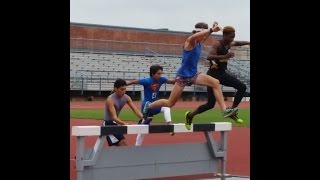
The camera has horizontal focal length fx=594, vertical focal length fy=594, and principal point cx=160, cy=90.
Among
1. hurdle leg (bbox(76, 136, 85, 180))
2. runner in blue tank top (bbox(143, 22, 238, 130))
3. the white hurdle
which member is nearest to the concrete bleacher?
the white hurdle

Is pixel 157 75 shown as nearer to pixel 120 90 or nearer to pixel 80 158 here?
pixel 120 90

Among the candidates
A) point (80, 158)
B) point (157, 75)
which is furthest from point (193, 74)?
point (157, 75)

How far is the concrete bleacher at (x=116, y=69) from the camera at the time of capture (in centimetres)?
4353

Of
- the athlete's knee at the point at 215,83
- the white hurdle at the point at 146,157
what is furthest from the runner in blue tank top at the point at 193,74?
the white hurdle at the point at 146,157

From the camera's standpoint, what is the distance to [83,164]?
8750 mm

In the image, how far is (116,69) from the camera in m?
47.9

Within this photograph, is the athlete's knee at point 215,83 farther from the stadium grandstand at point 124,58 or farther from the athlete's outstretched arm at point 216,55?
the stadium grandstand at point 124,58

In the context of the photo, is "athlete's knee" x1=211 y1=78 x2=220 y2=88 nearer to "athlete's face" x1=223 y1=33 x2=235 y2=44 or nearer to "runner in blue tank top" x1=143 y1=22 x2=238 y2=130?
"runner in blue tank top" x1=143 y1=22 x2=238 y2=130

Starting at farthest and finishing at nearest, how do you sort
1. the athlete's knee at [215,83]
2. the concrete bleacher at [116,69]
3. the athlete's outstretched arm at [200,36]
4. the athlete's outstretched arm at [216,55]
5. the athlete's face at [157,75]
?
the concrete bleacher at [116,69] < the athlete's face at [157,75] < the athlete's knee at [215,83] < the athlete's outstretched arm at [216,55] < the athlete's outstretched arm at [200,36]
